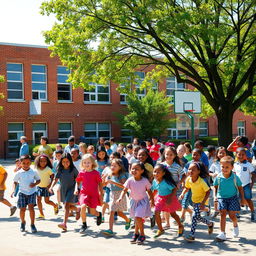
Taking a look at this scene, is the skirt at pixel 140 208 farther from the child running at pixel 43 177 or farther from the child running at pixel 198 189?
the child running at pixel 43 177

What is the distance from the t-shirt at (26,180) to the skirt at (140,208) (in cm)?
216

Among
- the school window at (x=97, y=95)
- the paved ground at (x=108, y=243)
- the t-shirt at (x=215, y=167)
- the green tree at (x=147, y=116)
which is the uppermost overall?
the school window at (x=97, y=95)

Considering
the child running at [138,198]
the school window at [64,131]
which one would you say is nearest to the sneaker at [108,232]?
the child running at [138,198]

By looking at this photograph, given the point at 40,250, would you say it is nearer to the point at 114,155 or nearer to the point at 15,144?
the point at 114,155

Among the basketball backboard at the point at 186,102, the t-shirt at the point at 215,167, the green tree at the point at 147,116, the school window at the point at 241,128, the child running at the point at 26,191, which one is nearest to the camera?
the child running at the point at 26,191

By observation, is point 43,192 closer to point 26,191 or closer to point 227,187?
point 26,191

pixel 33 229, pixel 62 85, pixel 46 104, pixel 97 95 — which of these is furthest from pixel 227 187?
pixel 97 95

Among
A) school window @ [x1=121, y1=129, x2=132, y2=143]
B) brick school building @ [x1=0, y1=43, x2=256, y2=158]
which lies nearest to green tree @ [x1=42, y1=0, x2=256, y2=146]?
brick school building @ [x1=0, y1=43, x2=256, y2=158]

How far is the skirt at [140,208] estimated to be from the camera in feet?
24.1

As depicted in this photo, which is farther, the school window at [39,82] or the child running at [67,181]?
the school window at [39,82]

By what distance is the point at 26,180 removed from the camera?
8.57 meters

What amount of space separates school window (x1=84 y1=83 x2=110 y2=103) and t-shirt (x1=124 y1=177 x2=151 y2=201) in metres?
29.5

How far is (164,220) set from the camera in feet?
29.3

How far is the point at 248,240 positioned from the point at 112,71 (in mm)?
12737
